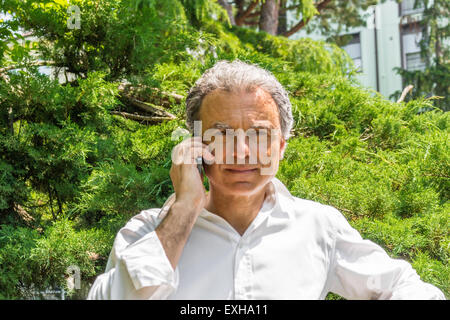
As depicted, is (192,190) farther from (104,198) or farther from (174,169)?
(104,198)

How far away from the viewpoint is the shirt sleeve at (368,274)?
4.32 ft

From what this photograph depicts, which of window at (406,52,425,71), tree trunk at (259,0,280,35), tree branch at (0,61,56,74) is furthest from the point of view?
window at (406,52,425,71)

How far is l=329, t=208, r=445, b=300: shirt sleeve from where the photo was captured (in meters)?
1.32

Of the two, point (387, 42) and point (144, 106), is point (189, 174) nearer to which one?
point (144, 106)

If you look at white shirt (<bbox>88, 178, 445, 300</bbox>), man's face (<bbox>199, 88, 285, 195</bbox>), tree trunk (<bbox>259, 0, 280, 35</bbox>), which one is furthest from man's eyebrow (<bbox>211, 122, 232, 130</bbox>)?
tree trunk (<bbox>259, 0, 280, 35</bbox>)

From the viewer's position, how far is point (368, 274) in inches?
53.7

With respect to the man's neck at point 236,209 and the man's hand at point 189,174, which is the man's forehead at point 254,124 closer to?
the man's hand at point 189,174

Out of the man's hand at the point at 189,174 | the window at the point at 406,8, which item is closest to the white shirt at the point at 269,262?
the man's hand at the point at 189,174

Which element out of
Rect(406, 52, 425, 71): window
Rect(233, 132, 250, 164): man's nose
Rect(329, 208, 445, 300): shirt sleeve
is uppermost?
Rect(406, 52, 425, 71): window

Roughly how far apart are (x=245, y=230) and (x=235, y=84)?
415 millimetres

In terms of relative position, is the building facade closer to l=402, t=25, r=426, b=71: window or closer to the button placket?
l=402, t=25, r=426, b=71: window

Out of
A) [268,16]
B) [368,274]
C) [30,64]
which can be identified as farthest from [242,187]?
[268,16]

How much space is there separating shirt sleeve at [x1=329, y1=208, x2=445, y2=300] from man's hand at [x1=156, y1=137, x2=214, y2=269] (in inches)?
16.9

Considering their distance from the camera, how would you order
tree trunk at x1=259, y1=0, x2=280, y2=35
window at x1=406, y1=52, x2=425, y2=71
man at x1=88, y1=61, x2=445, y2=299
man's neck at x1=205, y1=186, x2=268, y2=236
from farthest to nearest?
window at x1=406, y1=52, x2=425, y2=71
tree trunk at x1=259, y1=0, x2=280, y2=35
man's neck at x1=205, y1=186, x2=268, y2=236
man at x1=88, y1=61, x2=445, y2=299
